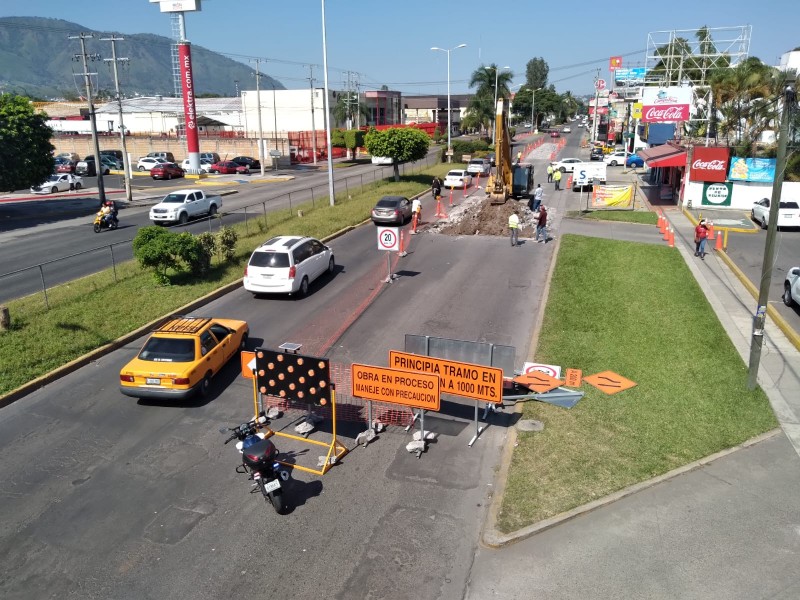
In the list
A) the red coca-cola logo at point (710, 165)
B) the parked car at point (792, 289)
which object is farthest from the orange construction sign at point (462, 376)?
the red coca-cola logo at point (710, 165)

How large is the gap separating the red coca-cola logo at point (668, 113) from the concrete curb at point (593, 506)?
40.4 metres

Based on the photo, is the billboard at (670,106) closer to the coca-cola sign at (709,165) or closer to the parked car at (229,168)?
the coca-cola sign at (709,165)

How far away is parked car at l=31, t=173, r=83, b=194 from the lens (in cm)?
4691

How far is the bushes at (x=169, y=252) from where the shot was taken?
65.1 ft

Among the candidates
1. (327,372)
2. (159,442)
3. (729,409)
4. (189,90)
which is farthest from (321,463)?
(189,90)

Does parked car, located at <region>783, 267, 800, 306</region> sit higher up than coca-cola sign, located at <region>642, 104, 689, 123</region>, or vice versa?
coca-cola sign, located at <region>642, 104, 689, 123</region>

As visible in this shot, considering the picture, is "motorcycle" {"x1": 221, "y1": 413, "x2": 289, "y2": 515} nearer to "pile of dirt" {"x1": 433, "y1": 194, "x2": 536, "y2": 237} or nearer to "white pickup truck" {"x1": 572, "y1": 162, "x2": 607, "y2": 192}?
"pile of dirt" {"x1": 433, "y1": 194, "x2": 536, "y2": 237}

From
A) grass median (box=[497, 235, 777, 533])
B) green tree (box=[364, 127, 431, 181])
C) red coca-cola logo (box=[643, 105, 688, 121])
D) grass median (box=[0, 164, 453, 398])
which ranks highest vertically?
red coca-cola logo (box=[643, 105, 688, 121])

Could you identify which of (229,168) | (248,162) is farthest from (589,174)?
(248,162)

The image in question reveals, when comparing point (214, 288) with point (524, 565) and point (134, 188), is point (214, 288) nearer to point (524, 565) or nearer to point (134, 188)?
point (524, 565)

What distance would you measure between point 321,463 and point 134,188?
4660cm

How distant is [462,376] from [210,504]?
470 centimetres

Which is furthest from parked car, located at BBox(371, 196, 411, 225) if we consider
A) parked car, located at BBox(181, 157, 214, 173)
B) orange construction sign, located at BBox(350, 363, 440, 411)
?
parked car, located at BBox(181, 157, 214, 173)

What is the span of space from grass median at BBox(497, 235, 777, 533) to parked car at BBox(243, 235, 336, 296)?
775cm
